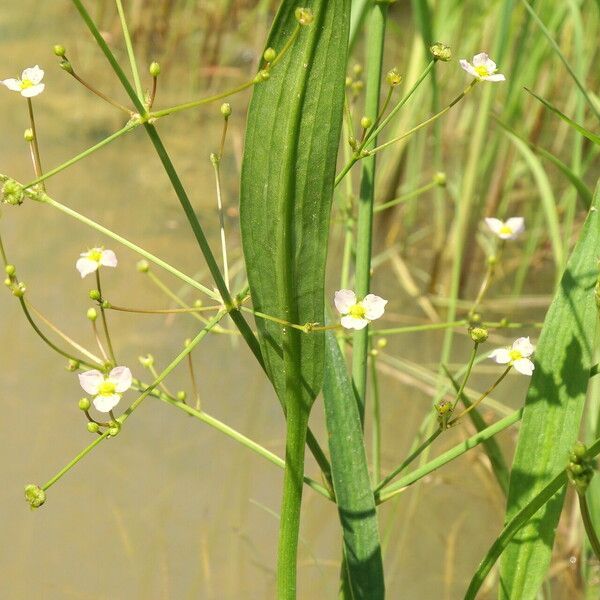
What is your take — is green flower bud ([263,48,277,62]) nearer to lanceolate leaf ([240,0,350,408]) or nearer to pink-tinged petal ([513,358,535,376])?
lanceolate leaf ([240,0,350,408])

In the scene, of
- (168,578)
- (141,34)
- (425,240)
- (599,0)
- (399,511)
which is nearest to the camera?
(599,0)

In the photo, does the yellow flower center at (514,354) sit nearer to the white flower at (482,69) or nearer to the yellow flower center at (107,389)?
the white flower at (482,69)

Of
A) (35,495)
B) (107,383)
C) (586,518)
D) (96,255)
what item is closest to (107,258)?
(96,255)

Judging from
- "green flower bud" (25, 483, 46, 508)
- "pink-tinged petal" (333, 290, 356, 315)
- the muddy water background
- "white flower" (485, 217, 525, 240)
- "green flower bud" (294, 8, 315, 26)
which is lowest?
the muddy water background

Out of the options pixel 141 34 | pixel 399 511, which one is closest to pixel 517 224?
pixel 399 511

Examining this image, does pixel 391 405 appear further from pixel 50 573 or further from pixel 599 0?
pixel 599 0

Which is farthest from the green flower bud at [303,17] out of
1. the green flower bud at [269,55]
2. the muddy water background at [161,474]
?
the muddy water background at [161,474]

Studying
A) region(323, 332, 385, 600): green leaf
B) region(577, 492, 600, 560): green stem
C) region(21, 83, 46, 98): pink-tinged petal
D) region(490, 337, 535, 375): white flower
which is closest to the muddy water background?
region(323, 332, 385, 600): green leaf
